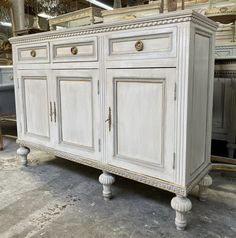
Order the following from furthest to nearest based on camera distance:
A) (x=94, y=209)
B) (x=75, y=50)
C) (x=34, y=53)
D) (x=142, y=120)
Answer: (x=34, y=53), (x=75, y=50), (x=94, y=209), (x=142, y=120)

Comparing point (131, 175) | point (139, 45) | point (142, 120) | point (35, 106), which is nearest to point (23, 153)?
point (35, 106)

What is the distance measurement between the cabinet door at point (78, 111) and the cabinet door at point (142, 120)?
0.36 feet

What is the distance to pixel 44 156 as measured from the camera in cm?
225

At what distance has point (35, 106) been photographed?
182 cm

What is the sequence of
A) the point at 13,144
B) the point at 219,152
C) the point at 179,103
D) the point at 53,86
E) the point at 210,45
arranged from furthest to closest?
the point at 13,144 → the point at 219,152 → the point at 53,86 → the point at 210,45 → the point at 179,103

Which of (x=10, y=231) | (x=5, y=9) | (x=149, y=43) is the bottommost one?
(x=10, y=231)

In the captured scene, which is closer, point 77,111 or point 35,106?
point 77,111

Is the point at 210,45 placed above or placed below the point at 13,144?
above

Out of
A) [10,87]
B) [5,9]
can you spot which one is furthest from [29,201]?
[5,9]

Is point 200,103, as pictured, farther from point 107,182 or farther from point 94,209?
point 94,209

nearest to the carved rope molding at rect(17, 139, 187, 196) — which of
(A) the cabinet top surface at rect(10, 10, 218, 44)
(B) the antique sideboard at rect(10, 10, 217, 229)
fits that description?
(B) the antique sideboard at rect(10, 10, 217, 229)

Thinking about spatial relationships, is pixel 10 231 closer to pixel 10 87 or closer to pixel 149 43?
pixel 149 43

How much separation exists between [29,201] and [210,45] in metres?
1.27

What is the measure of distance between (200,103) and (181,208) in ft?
1.61
